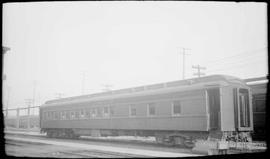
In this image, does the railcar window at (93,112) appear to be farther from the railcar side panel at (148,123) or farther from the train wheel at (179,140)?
the train wheel at (179,140)

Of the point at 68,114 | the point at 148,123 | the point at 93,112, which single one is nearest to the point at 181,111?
the point at 148,123

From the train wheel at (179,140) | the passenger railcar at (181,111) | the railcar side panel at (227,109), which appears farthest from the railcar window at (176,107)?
the railcar side panel at (227,109)

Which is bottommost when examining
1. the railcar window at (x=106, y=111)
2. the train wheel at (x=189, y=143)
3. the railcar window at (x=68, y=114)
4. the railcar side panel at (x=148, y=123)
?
the train wheel at (x=189, y=143)

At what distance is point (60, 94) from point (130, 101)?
2233 inches

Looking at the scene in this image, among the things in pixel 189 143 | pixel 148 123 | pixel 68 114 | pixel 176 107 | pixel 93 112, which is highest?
pixel 176 107

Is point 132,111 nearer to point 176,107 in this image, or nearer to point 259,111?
point 176,107

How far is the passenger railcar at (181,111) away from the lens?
46.1 feet

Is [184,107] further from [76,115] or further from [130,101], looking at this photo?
[76,115]

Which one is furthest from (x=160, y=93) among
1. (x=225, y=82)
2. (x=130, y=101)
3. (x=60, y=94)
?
(x=60, y=94)

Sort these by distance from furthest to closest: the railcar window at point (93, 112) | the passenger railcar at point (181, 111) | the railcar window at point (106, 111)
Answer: the railcar window at point (93, 112)
the railcar window at point (106, 111)
the passenger railcar at point (181, 111)

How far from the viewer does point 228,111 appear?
1410cm

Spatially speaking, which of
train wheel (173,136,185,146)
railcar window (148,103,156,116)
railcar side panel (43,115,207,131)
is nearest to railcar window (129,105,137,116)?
railcar side panel (43,115,207,131)

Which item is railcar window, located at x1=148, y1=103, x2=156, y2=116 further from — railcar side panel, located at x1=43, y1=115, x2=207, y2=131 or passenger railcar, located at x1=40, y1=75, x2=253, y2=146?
railcar side panel, located at x1=43, y1=115, x2=207, y2=131

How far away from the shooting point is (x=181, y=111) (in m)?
15.0
